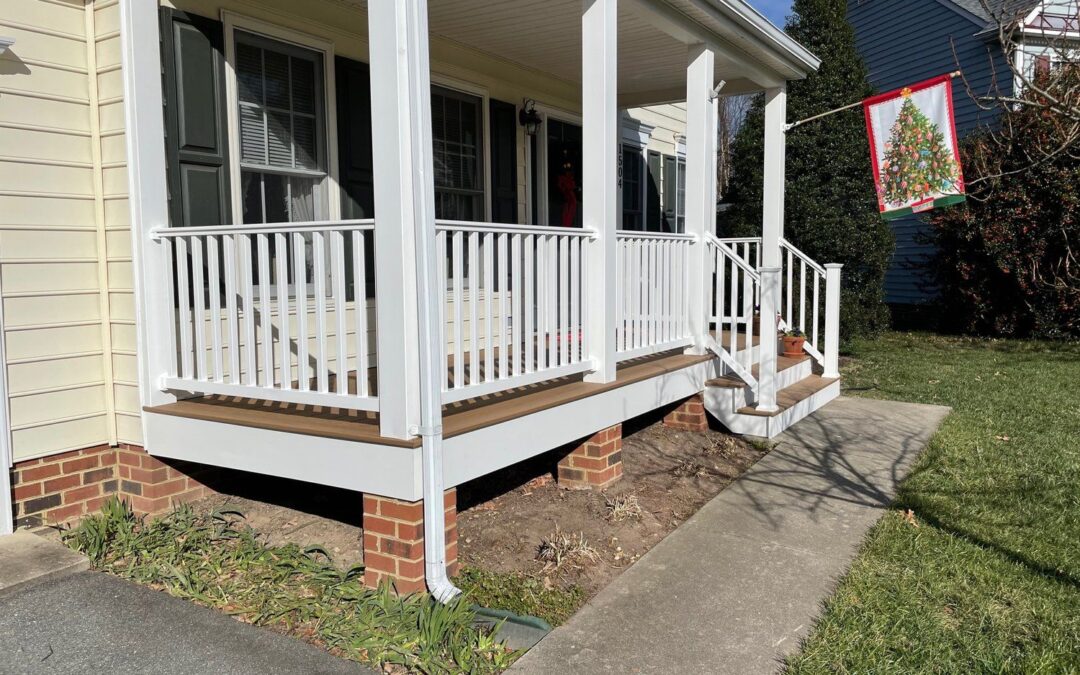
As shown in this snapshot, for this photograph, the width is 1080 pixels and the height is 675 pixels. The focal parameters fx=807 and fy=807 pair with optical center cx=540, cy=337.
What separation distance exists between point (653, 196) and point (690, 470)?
526 cm

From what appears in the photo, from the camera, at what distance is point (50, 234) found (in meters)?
4.05

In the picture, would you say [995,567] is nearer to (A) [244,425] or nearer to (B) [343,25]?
(A) [244,425]

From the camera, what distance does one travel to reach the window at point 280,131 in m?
4.75

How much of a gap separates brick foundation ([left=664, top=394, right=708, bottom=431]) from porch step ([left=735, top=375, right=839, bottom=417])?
1.01ft

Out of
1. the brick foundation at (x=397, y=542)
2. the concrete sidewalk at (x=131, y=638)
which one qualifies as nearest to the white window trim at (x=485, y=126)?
the brick foundation at (x=397, y=542)

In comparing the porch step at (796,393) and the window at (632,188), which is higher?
the window at (632,188)

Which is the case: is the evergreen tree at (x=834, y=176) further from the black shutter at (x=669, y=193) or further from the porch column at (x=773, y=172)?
the porch column at (x=773, y=172)

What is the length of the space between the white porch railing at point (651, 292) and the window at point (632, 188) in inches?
130

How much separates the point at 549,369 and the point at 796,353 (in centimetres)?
407

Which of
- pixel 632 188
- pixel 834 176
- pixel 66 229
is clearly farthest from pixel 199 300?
pixel 834 176

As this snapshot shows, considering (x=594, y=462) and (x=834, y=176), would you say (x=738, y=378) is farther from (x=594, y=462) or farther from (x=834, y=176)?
(x=834, y=176)

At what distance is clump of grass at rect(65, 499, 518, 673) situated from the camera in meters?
3.09

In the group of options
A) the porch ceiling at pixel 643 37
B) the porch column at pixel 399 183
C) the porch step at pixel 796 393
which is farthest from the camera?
the porch step at pixel 796 393

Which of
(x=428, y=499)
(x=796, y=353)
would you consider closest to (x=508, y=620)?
(x=428, y=499)
